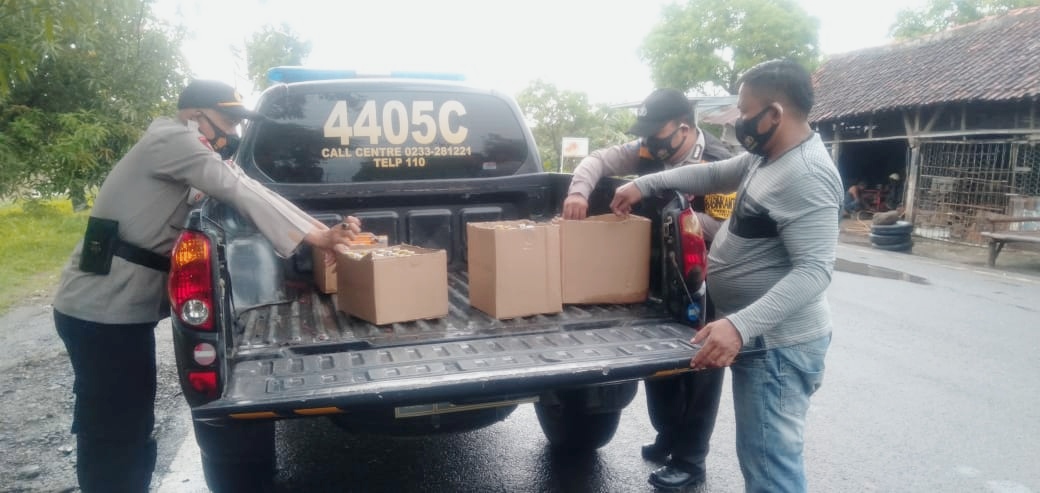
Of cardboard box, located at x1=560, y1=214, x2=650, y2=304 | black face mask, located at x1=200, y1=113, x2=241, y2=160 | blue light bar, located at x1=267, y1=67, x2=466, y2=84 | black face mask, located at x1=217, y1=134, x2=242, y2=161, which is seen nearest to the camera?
black face mask, located at x1=200, y1=113, x2=241, y2=160

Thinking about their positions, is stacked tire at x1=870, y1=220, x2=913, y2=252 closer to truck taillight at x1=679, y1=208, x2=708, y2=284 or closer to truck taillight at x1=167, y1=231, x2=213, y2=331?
truck taillight at x1=679, y1=208, x2=708, y2=284

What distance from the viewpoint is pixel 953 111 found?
18.7 meters

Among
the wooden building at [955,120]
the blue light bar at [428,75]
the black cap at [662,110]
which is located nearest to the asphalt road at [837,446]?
the black cap at [662,110]

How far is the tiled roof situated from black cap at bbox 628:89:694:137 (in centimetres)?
1491

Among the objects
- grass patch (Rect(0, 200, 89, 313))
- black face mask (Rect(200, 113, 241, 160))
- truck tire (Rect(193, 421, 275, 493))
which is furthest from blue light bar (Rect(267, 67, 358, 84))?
grass patch (Rect(0, 200, 89, 313))

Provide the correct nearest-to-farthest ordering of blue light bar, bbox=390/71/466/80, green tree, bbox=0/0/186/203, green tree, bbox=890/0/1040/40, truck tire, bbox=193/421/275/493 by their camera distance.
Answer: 1. truck tire, bbox=193/421/275/493
2. blue light bar, bbox=390/71/466/80
3. green tree, bbox=0/0/186/203
4. green tree, bbox=890/0/1040/40

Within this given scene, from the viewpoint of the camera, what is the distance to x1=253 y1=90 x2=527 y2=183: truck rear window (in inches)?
170

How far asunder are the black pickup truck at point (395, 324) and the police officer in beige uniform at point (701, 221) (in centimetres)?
28

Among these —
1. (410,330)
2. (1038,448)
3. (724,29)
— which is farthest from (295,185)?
(724,29)

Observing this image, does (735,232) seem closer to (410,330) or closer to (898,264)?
(410,330)

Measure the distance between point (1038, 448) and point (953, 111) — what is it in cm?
1674

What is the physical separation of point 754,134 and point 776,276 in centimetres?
49

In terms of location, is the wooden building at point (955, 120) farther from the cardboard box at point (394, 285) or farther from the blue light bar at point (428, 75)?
the cardboard box at point (394, 285)

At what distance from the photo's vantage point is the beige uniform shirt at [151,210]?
2922 millimetres
